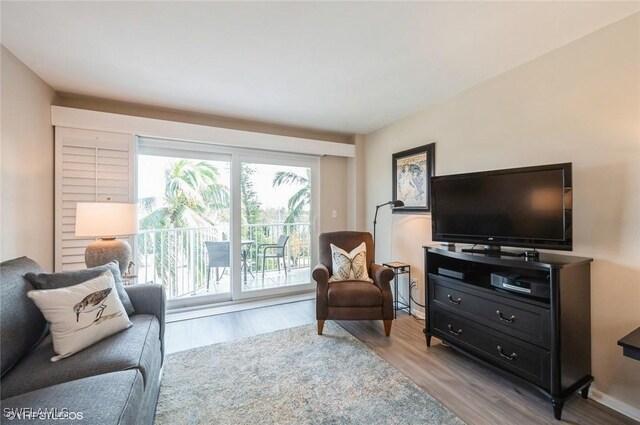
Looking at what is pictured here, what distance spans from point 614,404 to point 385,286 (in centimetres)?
160

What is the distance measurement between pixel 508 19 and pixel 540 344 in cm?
201

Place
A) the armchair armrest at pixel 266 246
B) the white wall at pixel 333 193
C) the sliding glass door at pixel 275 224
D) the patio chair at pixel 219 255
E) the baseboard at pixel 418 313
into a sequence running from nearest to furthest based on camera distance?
the baseboard at pixel 418 313, the patio chair at pixel 219 255, the sliding glass door at pixel 275 224, the armchair armrest at pixel 266 246, the white wall at pixel 333 193

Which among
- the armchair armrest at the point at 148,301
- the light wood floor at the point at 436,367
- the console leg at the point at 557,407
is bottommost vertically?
the light wood floor at the point at 436,367

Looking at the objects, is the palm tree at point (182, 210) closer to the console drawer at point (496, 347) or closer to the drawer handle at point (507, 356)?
the console drawer at point (496, 347)

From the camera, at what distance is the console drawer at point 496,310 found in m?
1.67

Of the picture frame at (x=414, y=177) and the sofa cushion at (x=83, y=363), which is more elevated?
the picture frame at (x=414, y=177)

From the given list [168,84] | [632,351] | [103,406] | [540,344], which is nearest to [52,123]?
[168,84]

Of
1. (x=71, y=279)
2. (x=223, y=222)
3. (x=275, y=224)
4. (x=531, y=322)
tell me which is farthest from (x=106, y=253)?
(x=531, y=322)

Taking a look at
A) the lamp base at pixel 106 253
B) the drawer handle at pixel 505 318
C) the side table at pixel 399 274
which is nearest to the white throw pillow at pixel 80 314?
the lamp base at pixel 106 253

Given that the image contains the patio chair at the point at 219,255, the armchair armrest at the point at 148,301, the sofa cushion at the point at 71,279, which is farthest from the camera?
the patio chair at the point at 219,255

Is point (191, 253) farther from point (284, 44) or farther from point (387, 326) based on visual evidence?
point (284, 44)

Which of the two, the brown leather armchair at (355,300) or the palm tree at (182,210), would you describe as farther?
the palm tree at (182,210)

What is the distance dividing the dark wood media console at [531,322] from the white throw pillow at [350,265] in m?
0.88

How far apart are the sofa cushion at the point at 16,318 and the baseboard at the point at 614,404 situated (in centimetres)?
326
